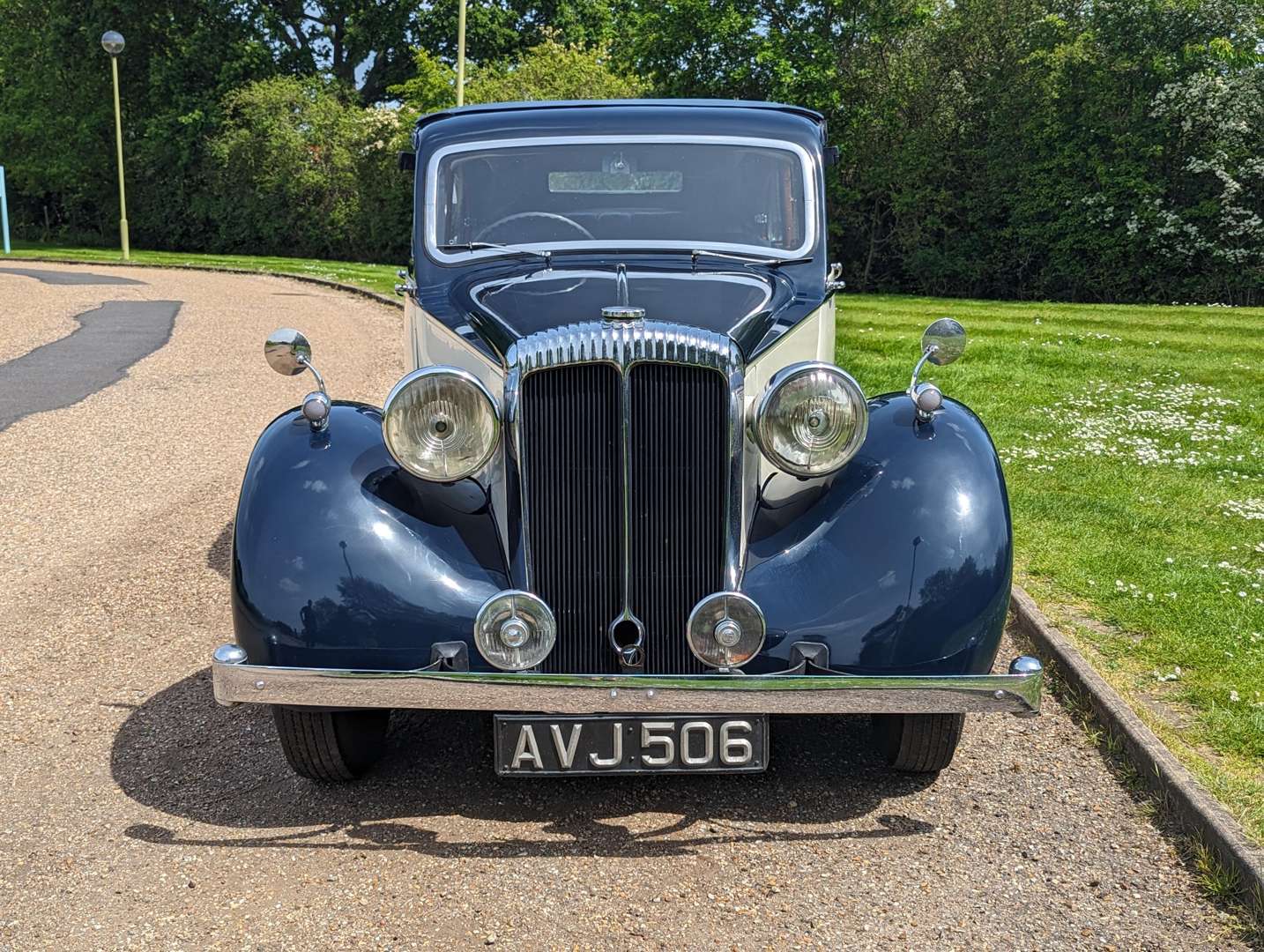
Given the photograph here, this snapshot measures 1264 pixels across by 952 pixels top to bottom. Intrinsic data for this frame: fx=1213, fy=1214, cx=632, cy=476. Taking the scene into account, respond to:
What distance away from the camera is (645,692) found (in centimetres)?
319

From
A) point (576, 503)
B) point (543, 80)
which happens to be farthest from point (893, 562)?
point (543, 80)

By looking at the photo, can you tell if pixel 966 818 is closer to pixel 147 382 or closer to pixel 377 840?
pixel 377 840

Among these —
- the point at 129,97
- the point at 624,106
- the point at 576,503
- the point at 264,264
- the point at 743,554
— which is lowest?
the point at 264,264

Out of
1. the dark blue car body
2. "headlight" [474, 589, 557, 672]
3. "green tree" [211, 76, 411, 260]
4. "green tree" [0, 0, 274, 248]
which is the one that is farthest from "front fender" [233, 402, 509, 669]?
"green tree" [0, 0, 274, 248]

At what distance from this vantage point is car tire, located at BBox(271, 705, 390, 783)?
3.62 m

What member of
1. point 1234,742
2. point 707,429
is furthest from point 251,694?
point 1234,742

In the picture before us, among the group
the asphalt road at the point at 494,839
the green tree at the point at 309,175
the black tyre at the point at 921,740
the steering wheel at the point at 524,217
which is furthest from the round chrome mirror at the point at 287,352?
the green tree at the point at 309,175

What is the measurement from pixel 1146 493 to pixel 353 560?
217 inches

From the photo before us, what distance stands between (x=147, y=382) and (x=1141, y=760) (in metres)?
9.81

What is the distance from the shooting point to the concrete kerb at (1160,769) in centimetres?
320

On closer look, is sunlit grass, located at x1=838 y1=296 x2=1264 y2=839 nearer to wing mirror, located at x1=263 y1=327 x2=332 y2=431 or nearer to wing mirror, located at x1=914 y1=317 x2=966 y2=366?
wing mirror, located at x1=914 y1=317 x2=966 y2=366

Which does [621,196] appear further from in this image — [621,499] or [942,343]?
[621,499]

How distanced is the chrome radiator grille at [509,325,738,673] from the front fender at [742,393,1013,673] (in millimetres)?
240

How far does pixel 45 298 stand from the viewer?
18750 mm
